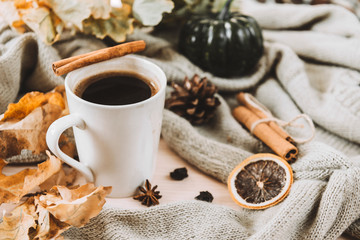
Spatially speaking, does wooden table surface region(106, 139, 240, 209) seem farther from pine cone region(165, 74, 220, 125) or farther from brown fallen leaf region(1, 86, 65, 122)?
brown fallen leaf region(1, 86, 65, 122)

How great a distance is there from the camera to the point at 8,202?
0.64m

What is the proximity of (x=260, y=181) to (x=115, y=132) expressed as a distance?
29 centimetres

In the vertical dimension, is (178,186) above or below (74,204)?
below

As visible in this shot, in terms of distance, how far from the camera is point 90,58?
667 mm

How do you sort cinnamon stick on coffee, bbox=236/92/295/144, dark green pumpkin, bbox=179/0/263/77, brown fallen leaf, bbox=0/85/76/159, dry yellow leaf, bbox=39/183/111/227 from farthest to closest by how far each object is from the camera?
dark green pumpkin, bbox=179/0/263/77, cinnamon stick on coffee, bbox=236/92/295/144, brown fallen leaf, bbox=0/85/76/159, dry yellow leaf, bbox=39/183/111/227

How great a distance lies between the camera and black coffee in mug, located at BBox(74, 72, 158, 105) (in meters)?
0.66

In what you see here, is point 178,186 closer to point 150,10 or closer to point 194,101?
point 194,101

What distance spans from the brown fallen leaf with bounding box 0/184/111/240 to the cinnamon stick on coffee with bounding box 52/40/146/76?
0.20 metres

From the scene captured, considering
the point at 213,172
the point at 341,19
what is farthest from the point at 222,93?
the point at 341,19

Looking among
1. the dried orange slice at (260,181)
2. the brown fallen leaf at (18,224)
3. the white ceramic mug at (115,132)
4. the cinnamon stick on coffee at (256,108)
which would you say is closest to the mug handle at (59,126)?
the white ceramic mug at (115,132)

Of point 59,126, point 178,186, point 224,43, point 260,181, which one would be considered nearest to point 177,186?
point 178,186

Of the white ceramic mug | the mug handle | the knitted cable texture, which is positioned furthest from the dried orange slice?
the mug handle

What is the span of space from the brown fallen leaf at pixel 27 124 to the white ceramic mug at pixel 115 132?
0.09m

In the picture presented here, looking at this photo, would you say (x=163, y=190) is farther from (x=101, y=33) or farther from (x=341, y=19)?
(x=341, y=19)
